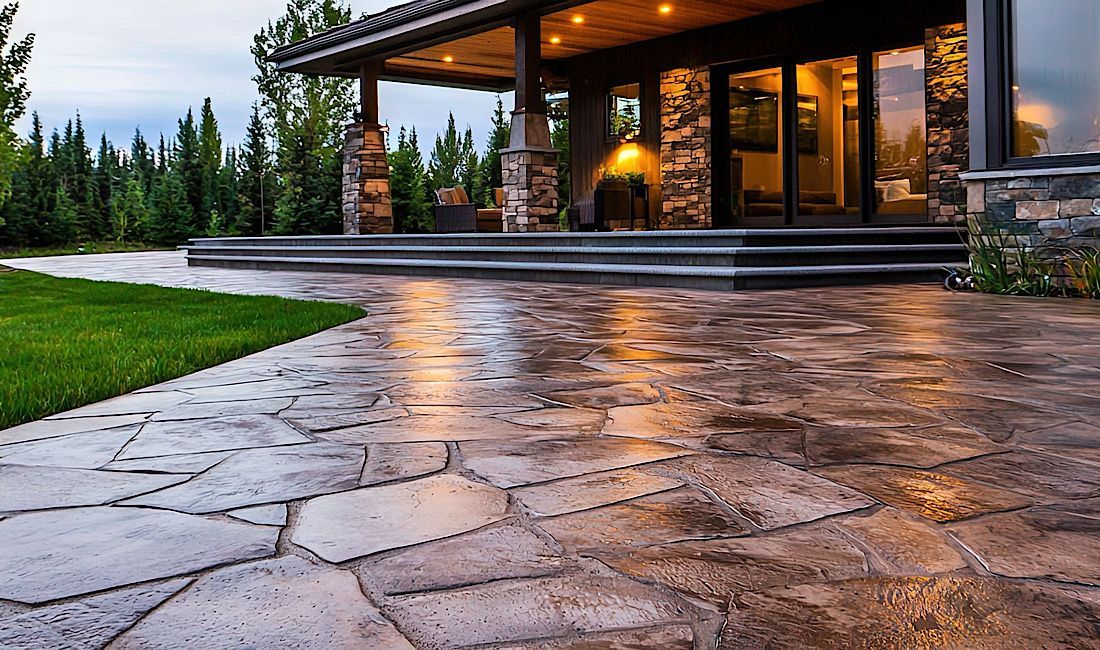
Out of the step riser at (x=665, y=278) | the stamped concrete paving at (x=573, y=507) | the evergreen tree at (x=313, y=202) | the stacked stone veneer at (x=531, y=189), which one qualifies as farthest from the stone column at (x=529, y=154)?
the evergreen tree at (x=313, y=202)

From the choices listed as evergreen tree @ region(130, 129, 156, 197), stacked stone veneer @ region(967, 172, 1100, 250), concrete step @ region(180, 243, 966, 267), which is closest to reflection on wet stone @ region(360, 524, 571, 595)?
stacked stone veneer @ region(967, 172, 1100, 250)

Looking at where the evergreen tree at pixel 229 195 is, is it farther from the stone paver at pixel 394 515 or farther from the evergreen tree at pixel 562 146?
the stone paver at pixel 394 515

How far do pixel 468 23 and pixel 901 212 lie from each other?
5900mm

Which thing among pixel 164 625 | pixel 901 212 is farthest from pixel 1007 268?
pixel 164 625

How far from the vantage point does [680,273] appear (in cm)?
822

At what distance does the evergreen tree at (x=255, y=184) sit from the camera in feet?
73.5

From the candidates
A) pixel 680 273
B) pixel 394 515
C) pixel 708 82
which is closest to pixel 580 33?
pixel 708 82

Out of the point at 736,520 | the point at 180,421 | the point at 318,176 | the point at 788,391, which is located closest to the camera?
the point at 736,520

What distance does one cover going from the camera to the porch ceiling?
446 inches

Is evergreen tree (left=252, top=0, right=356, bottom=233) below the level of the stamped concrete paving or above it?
above

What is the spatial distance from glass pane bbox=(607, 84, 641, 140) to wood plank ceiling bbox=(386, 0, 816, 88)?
72 cm

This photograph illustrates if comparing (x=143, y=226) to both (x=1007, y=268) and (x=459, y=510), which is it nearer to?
(x=1007, y=268)

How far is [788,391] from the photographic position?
313 centimetres

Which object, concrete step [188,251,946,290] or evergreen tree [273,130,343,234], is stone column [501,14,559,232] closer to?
concrete step [188,251,946,290]
